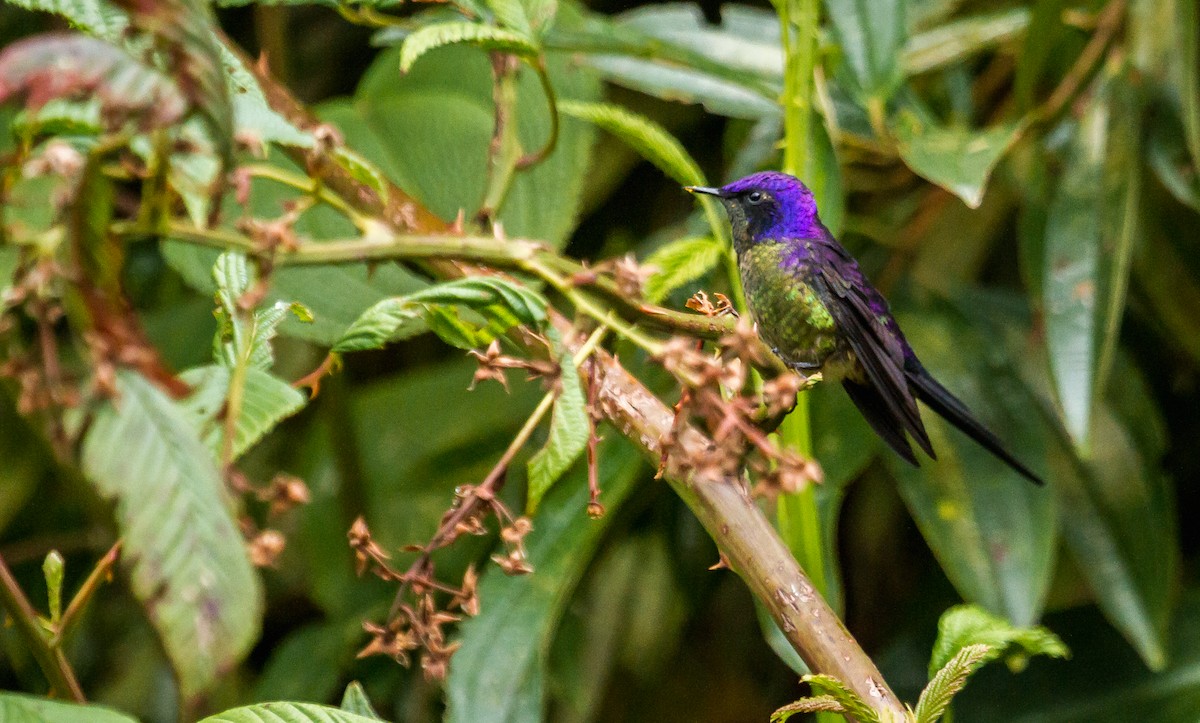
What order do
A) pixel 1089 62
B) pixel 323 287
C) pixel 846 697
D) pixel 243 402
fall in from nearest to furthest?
1. pixel 243 402
2. pixel 846 697
3. pixel 323 287
4. pixel 1089 62

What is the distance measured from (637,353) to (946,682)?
36.4 inches

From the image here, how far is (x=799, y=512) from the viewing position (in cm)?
90

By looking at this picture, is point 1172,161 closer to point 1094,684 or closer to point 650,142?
point 1094,684

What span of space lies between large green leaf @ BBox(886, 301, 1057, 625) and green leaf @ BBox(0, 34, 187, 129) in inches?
49.0

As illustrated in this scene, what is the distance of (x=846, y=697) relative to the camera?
0.62m

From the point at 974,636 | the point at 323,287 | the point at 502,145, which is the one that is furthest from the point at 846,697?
the point at 323,287

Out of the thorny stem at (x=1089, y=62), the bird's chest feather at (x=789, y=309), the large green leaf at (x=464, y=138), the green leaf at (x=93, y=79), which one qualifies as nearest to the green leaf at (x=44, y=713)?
the green leaf at (x=93, y=79)

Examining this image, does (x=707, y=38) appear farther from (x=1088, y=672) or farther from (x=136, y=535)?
(x=136, y=535)

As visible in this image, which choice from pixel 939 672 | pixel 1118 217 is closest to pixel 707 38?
pixel 1118 217

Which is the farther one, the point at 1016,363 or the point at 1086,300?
the point at 1016,363

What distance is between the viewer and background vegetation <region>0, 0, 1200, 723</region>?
0.63m

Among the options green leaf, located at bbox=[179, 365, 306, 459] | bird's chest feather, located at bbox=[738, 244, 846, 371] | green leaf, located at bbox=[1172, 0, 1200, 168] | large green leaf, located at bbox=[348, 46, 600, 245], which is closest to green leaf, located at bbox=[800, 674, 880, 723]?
green leaf, located at bbox=[179, 365, 306, 459]

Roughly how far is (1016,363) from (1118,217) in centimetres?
25

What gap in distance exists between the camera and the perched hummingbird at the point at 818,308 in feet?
3.77
